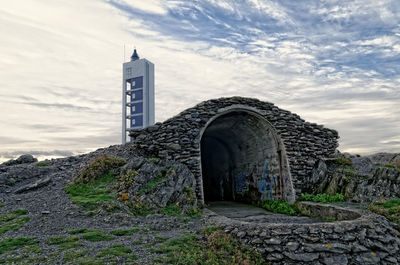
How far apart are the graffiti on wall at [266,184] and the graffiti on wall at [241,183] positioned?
1900 mm

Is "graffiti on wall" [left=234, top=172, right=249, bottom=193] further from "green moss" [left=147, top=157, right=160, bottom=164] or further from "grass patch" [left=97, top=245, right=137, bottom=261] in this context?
"grass patch" [left=97, top=245, right=137, bottom=261]

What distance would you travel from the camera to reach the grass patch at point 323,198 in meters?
12.7

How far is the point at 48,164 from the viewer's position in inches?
659

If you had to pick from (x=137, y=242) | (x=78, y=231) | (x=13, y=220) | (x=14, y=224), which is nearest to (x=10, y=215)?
(x=13, y=220)

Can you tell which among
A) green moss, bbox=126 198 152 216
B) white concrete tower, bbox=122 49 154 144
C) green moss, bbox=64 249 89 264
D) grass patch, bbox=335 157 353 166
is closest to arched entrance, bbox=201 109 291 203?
grass patch, bbox=335 157 353 166

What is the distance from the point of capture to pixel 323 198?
1295 centimetres

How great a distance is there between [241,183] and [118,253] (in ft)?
43.0

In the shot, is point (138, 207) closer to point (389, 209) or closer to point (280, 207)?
point (280, 207)

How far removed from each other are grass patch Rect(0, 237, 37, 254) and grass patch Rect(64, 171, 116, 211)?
8.50 ft

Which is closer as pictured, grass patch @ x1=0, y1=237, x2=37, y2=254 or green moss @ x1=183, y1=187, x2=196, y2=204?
grass patch @ x1=0, y1=237, x2=37, y2=254

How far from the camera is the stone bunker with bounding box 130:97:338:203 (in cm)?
1355

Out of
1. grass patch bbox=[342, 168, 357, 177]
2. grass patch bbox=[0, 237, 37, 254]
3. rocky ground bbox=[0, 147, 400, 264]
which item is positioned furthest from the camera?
grass patch bbox=[342, 168, 357, 177]

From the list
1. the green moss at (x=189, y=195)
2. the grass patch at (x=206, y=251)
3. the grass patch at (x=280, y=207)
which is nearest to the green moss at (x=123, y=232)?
the grass patch at (x=206, y=251)

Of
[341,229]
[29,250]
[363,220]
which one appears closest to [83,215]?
[29,250]
